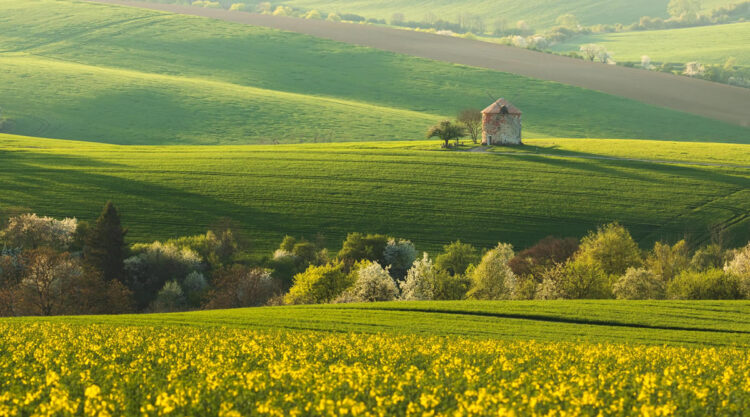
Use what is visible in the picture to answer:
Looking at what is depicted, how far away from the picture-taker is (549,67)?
162m

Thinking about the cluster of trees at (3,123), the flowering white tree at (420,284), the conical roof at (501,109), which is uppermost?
the conical roof at (501,109)

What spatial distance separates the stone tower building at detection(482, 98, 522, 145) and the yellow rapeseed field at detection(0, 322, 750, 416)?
79416mm

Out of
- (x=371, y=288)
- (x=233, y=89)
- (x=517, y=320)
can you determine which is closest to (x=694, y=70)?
(x=233, y=89)

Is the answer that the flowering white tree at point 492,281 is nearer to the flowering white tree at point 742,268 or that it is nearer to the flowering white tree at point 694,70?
the flowering white tree at point 742,268

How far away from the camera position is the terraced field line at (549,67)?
136 metres

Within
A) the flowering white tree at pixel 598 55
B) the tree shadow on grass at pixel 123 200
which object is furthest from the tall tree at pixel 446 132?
the flowering white tree at pixel 598 55

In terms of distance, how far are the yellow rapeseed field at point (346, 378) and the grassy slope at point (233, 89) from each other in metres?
96.6

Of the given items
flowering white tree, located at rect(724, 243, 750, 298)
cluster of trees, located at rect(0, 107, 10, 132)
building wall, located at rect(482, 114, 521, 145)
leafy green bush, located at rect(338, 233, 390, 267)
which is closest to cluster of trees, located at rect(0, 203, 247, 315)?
leafy green bush, located at rect(338, 233, 390, 267)

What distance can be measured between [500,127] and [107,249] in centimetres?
6041

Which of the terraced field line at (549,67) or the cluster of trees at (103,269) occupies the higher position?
the terraced field line at (549,67)

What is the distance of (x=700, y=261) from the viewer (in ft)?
214

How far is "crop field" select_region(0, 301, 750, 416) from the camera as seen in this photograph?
14.9 m

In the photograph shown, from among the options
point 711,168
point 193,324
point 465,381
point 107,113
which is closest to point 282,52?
point 107,113

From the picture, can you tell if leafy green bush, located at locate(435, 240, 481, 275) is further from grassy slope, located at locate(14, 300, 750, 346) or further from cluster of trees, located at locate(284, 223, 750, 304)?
grassy slope, located at locate(14, 300, 750, 346)
